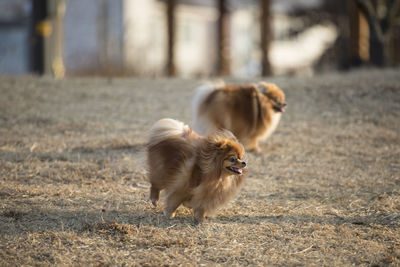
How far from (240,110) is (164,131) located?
8.04ft

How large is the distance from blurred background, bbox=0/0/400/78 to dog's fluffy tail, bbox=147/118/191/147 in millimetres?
7847

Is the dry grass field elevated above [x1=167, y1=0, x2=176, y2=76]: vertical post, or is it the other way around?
[x1=167, y1=0, x2=176, y2=76]: vertical post

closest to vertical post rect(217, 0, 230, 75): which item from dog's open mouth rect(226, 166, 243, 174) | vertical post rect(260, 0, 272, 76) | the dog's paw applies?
vertical post rect(260, 0, 272, 76)

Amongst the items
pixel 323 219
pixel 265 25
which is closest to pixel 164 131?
pixel 323 219

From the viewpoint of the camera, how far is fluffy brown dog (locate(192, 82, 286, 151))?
21.2ft

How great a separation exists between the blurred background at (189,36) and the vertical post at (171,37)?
1.0 inches

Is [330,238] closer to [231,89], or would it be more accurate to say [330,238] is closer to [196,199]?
[196,199]

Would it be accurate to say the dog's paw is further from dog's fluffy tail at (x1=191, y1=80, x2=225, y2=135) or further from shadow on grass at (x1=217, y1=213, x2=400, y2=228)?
dog's fluffy tail at (x1=191, y1=80, x2=225, y2=135)

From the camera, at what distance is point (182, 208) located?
4523 millimetres

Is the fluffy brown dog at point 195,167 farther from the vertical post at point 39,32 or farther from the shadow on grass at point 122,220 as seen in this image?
the vertical post at point 39,32

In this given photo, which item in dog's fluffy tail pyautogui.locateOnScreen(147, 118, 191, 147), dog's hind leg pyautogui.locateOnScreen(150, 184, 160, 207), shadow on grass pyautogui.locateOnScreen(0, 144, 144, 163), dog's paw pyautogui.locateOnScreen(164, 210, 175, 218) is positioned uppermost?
dog's fluffy tail pyautogui.locateOnScreen(147, 118, 191, 147)

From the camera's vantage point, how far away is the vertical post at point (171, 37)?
12539 mm

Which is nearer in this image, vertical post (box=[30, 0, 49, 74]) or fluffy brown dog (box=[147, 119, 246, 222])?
fluffy brown dog (box=[147, 119, 246, 222])

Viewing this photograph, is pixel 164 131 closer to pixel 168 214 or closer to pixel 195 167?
pixel 195 167
